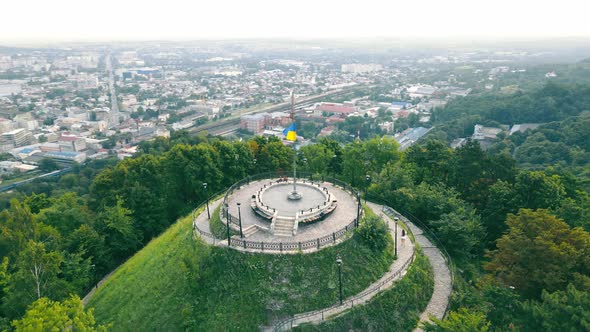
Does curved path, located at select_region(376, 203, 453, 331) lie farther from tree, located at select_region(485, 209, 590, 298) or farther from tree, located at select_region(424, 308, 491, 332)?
tree, located at select_region(485, 209, 590, 298)

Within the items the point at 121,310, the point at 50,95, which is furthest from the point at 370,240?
the point at 50,95

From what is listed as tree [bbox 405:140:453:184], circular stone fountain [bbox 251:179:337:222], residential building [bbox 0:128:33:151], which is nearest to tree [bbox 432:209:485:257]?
circular stone fountain [bbox 251:179:337:222]

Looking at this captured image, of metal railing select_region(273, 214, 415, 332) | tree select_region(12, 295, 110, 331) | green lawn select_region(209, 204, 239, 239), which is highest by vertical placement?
green lawn select_region(209, 204, 239, 239)

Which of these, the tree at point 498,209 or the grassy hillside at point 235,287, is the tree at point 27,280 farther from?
the tree at point 498,209

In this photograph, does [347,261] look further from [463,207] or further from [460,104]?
[460,104]

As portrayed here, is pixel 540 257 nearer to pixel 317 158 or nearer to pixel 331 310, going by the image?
pixel 331 310

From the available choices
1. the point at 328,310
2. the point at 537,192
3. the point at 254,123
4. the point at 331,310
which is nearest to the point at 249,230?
the point at 328,310
